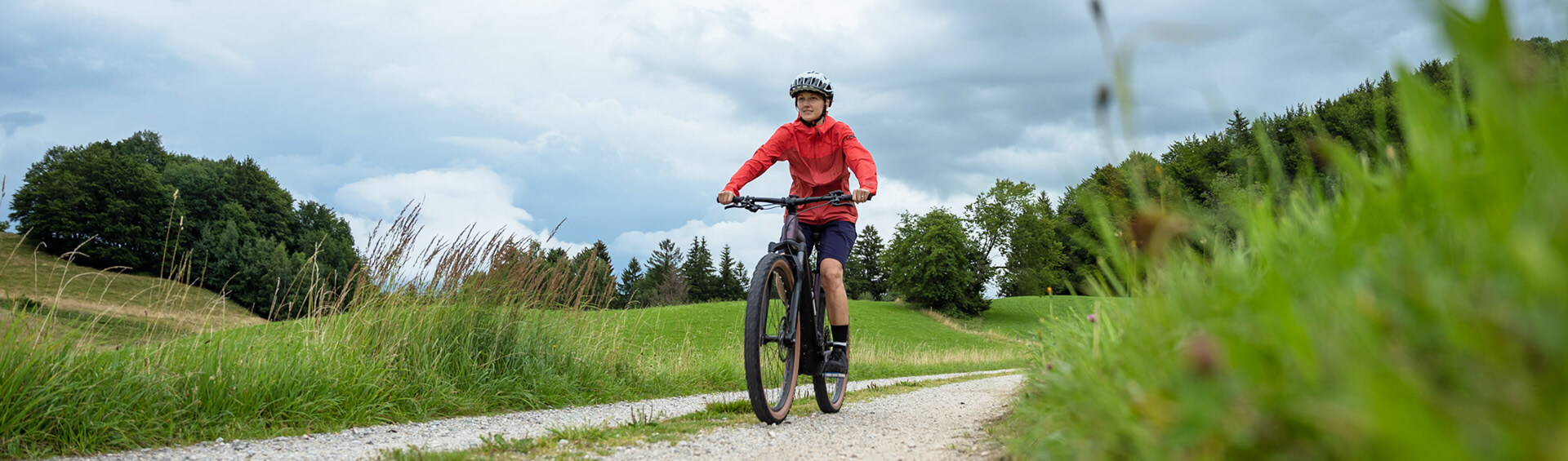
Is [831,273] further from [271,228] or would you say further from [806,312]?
[271,228]

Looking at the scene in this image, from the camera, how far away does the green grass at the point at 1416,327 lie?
698 mm

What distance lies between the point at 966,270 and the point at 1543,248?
49.1 metres

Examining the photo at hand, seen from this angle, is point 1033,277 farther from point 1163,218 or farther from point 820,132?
point 820,132

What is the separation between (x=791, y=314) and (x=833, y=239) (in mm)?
694

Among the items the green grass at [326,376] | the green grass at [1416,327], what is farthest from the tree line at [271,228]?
the green grass at [1416,327]

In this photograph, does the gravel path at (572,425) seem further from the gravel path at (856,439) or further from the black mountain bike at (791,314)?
the black mountain bike at (791,314)

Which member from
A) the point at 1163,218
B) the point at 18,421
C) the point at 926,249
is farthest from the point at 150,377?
the point at 926,249

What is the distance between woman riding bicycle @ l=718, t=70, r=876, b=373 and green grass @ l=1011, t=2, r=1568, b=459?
3.70 m

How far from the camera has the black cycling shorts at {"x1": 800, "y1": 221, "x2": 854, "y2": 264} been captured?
5285mm

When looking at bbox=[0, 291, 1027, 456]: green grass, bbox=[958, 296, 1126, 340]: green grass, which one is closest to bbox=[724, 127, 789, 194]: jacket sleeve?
bbox=[0, 291, 1027, 456]: green grass

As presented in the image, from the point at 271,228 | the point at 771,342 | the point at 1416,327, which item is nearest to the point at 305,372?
the point at 771,342

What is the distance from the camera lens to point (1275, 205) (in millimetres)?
2582

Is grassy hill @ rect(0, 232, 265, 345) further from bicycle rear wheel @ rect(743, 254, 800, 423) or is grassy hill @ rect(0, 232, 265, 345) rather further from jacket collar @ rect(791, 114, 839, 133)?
jacket collar @ rect(791, 114, 839, 133)

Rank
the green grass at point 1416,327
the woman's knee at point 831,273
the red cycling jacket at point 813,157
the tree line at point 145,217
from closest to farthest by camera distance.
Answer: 1. the green grass at point 1416,327
2. the woman's knee at point 831,273
3. the red cycling jacket at point 813,157
4. the tree line at point 145,217
